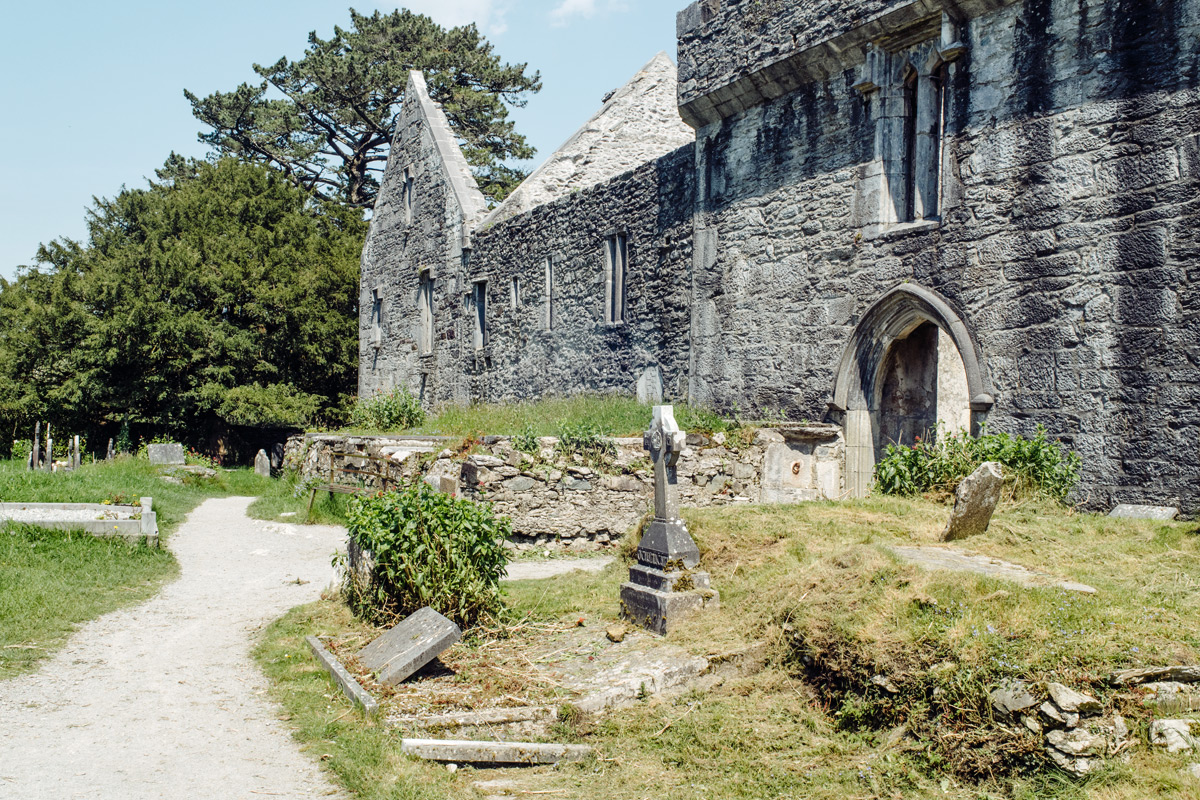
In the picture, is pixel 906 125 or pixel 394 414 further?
pixel 394 414

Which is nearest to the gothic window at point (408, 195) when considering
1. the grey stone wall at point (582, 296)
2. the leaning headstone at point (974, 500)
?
the grey stone wall at point (582, 296)

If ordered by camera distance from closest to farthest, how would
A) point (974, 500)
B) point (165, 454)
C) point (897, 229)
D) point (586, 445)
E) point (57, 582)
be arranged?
point (974, 500) → point (57, 582) → point (897, 229) → point (586, 445) → point (165, 454)

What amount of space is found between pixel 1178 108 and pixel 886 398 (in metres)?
4.86

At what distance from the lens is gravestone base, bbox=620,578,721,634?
7.01 meters

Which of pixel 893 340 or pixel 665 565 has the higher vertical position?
pixel 893 340

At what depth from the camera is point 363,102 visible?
35.1 meters

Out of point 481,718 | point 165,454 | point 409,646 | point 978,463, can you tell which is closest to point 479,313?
point 165,454

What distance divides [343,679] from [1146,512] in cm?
687

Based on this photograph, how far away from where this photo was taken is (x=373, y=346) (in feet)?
83.1

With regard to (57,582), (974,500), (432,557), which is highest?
(974,500)

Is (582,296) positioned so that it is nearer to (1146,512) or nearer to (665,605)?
(1146,512)

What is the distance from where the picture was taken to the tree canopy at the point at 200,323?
83.5 ft

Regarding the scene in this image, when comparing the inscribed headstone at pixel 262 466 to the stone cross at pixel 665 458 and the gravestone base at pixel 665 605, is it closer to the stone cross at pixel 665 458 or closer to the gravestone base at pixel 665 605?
the stone cross at pixel 665 458

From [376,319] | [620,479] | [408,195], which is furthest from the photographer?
[376,319]
